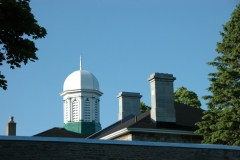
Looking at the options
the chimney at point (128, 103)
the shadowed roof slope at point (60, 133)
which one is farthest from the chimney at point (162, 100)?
the shadowed roof slope at point (60, 133)

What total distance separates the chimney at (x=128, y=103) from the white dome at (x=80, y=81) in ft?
40.3

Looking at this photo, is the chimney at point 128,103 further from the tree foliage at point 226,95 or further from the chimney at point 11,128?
the chimney at point 11,128

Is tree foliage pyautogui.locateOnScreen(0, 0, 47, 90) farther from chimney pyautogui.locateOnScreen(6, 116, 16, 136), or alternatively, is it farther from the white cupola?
→ the white cupola

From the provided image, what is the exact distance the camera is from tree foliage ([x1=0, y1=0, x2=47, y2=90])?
21078 mm

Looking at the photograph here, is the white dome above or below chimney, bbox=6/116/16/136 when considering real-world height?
above

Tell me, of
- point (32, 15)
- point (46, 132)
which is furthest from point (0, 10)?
point (46, 132)

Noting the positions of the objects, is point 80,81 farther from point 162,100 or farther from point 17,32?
point 17,32

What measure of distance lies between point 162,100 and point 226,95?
3.25 m

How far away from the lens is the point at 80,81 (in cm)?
5212

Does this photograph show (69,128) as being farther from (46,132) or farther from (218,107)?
(218,107)

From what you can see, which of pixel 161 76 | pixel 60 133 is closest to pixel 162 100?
pixel 161 76

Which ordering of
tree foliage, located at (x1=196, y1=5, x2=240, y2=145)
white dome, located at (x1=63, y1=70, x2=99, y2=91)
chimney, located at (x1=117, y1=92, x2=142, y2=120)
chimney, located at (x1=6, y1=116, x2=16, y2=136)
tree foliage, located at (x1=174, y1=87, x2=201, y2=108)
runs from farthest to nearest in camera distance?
white dome, located at (x1=63, y1=70, x2=99, y2=91) < tree foliage, located at (x1=174, y1=87, x2=201, y2=108) < chimney, located at (x1=6, y1=116, x2=16, y2=136) < chimney, located at (x1=117, y1=92, x2=142, y2=120) < tree foliage, located at (x1=196, y1=5, x2=240, y2=145)

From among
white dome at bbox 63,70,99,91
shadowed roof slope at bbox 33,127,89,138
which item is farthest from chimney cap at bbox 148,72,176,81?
white dome at bbox 63,70,99,91

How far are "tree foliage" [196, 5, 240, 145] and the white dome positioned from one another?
19126 mm
